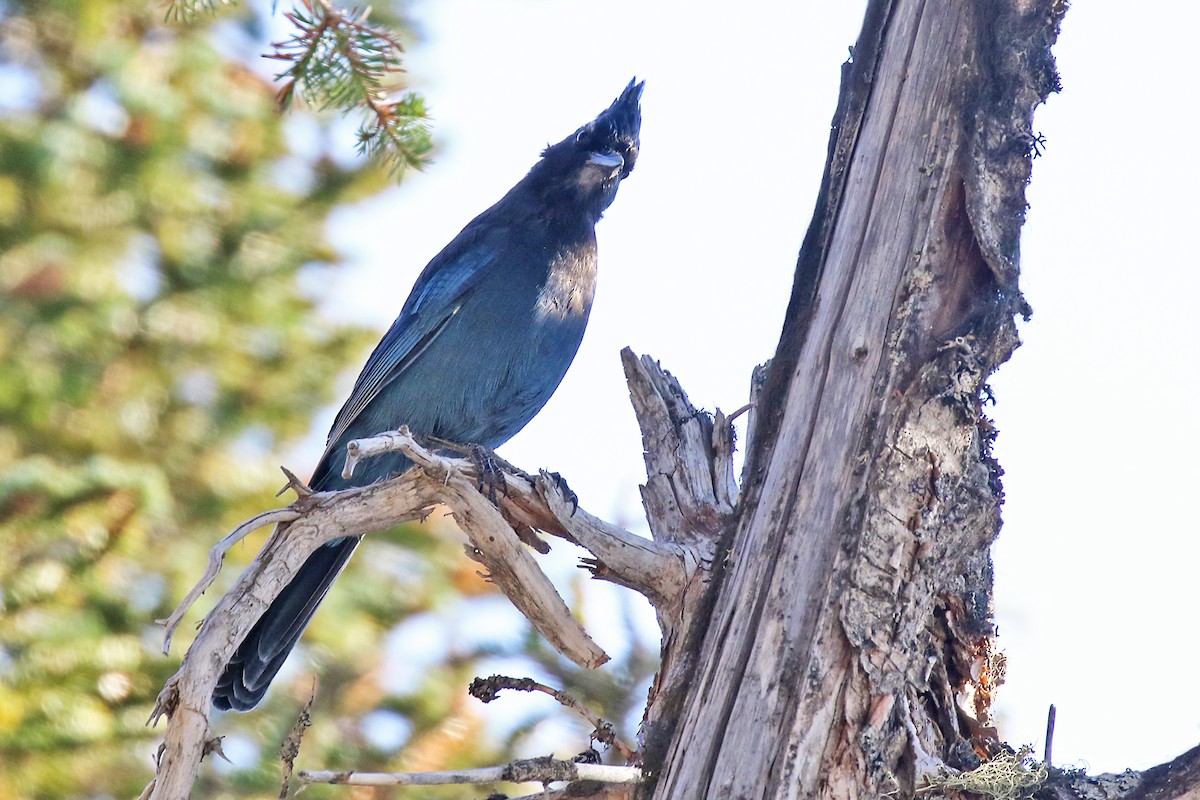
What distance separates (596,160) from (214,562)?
2666 mm

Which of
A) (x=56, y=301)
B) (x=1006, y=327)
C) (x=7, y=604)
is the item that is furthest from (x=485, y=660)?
(x=1006, y=327)

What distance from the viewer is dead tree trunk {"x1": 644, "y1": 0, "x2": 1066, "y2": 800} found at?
2465 mm

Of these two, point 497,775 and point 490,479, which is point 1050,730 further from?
point 490,479

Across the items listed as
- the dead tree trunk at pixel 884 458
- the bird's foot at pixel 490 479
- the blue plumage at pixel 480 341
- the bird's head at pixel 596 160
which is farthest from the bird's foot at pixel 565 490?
the bird's head at pixel 596 160

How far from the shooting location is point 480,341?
14.5 feet

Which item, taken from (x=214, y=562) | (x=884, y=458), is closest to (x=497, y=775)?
(x=214, y=562)

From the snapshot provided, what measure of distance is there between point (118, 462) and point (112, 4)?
80.0 inches

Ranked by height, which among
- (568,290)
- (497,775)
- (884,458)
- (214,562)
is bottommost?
(497,775)

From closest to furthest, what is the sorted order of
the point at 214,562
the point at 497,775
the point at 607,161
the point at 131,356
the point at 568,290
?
1. the point at 497,775
2. the point at 214,562
3. the point at 568,290
4. the point at 607,161
5. the point at 131,356

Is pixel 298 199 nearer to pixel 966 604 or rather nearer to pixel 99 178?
pixel 99 178

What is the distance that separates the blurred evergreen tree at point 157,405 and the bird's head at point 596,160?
126 centimetres

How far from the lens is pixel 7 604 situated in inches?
180

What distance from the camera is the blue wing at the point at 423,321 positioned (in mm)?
4609

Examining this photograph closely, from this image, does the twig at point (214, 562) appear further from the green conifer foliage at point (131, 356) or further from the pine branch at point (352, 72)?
the green conifer foliage at point (131, 356)
